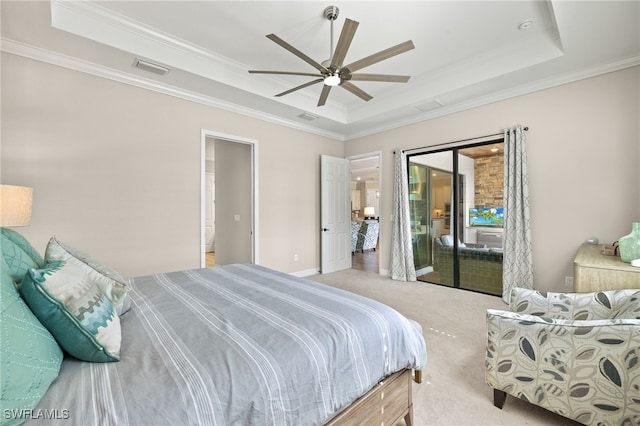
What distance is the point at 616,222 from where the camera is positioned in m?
2.95

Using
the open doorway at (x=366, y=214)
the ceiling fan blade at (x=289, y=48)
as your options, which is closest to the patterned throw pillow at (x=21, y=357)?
the ceiling fan blade at (x=289, y=48)

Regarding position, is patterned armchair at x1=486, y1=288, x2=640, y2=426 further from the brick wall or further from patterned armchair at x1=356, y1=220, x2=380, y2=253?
patterned armchair at x1=356, y1=220, x2=380, y2=253

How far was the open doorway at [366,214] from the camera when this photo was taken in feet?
19.7

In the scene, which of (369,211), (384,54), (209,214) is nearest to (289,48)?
(384,54)

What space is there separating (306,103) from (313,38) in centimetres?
130

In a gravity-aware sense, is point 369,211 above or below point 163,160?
below

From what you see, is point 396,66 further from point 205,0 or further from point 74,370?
point 74,370

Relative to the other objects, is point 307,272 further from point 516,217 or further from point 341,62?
point 341,62

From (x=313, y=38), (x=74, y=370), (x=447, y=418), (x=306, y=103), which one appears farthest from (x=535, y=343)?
(x=306, y=103)

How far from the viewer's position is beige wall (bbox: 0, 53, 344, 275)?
2.61 metres

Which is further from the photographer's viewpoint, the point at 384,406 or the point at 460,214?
the point at 460,214

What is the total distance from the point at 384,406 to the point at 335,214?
413cm

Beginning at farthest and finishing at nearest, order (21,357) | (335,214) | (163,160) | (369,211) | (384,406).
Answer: (369,211) < (335,214) < (163,160) < (384,406) < (21,357)

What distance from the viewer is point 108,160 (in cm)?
302
